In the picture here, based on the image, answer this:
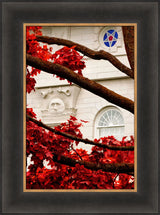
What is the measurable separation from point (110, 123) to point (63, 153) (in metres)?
0.69

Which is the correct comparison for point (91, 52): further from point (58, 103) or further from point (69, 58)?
point (58, 103)

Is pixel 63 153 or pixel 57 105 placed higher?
pixel 57 105

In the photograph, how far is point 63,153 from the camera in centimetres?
741

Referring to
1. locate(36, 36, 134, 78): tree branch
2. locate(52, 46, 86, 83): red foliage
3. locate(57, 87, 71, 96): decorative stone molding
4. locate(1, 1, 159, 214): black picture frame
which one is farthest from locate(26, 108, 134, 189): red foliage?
locate(36, 36, 134, 78): tree branch

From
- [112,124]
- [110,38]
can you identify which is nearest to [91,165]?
[112,124]

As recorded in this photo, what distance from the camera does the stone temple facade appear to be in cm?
745

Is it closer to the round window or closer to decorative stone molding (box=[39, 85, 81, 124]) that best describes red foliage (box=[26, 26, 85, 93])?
decorative stone molding (box=[39, 85, 81, 124])

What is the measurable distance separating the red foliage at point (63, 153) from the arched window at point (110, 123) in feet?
0.28

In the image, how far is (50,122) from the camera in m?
7.56

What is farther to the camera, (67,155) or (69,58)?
(67,155)

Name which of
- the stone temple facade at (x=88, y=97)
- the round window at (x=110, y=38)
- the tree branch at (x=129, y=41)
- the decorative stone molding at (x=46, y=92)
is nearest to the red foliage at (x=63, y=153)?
the stone temple facade at (x=88, y=97)

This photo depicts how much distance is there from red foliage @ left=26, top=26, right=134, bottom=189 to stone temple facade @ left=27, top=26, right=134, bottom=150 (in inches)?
5.1
